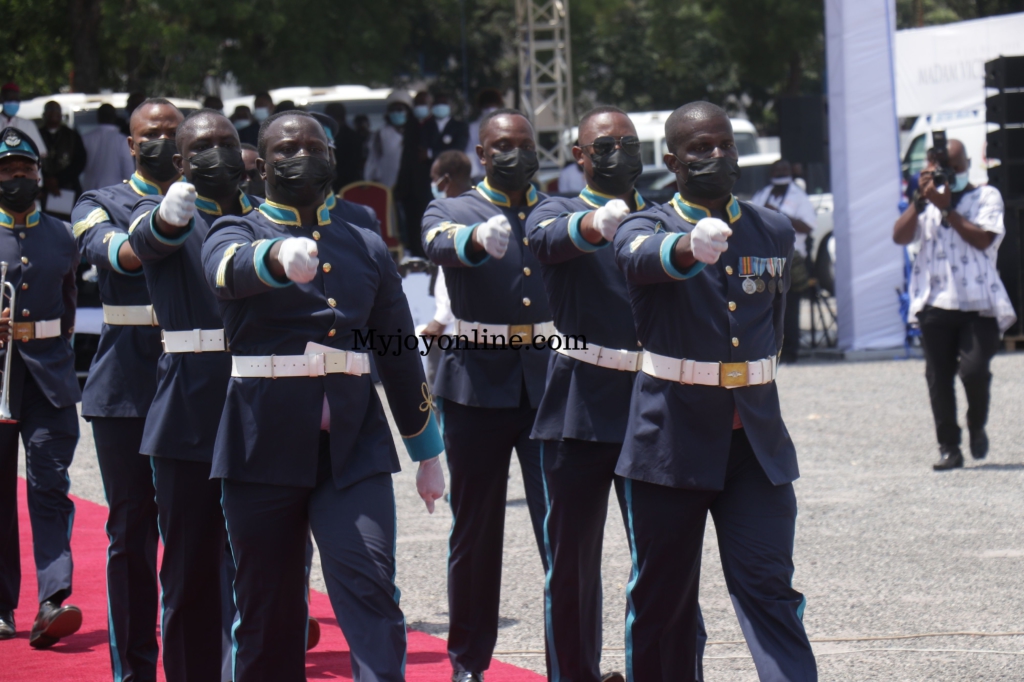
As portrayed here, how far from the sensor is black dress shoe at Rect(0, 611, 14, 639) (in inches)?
241

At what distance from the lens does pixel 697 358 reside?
425 centimetres

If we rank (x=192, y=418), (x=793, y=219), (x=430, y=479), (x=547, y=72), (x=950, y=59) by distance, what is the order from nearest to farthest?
(x=430, y=479) → (x=192, y=418) → (x=793, y=219) → (x=950, y=59) → (x=547, y=72)

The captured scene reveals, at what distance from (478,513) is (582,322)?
97 centimetres

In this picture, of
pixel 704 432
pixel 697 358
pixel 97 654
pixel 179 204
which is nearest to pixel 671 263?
pixel 697 358

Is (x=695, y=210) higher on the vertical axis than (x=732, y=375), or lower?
higher

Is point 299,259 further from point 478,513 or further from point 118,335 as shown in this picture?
point 478,513

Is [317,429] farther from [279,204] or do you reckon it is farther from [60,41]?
[60,41]

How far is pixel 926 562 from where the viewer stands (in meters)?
6.98

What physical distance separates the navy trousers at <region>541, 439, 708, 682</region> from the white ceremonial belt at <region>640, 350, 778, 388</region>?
670 millimetres

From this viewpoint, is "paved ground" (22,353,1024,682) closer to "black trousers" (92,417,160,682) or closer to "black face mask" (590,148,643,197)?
"black trousers" (92,417,160,682)

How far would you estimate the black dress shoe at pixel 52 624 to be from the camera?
591 cm

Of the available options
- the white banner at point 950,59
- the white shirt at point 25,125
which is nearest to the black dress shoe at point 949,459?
the white shirt at point 25,125

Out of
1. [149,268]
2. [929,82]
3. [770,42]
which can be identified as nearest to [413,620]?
[149,268]

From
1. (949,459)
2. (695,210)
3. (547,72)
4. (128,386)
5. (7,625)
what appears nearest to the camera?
(695,210)
